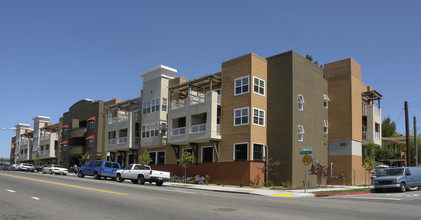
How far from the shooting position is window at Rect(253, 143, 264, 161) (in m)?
31.3

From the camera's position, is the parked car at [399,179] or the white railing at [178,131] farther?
the white railing at [178,131]

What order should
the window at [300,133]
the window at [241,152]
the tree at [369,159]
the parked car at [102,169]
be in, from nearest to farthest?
the window at [241,152] < the window at [300,133] < the parked car at [102,169] < the tree at [369,159]

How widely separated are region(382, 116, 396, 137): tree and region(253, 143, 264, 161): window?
51847 mm

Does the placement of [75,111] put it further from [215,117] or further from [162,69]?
[215,117]

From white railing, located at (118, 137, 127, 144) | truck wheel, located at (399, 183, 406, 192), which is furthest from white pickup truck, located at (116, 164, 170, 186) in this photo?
truck wheel, located at (399, 183, 406, 192)

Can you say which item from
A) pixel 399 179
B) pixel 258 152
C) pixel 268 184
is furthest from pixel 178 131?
pixel 399 179

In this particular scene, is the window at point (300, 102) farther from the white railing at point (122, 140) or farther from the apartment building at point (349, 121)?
the white railing at point (122, 140)

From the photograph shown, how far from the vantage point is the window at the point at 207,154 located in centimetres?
3436

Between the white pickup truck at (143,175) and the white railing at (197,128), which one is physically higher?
the white railing at (197,128)

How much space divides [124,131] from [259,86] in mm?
22102

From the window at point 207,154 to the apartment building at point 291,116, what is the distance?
217 inches

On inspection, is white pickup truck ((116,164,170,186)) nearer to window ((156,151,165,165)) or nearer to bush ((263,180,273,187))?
bush ((263,180,273,187))

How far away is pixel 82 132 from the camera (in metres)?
56.2

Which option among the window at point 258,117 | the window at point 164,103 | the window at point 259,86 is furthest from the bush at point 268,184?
the window at point 164,103
